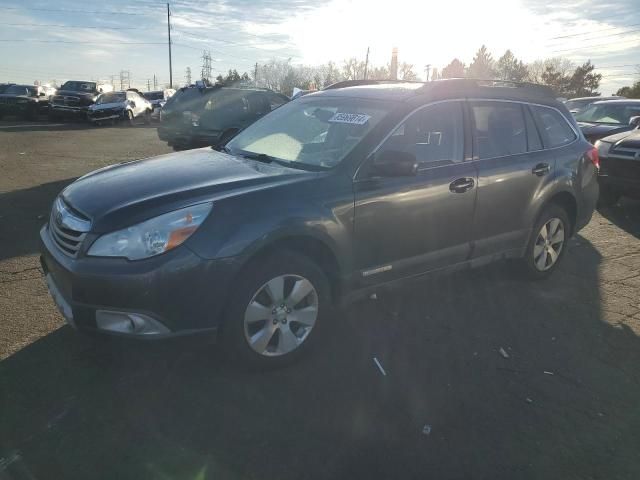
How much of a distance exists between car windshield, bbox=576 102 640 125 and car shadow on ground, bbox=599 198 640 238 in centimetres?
337

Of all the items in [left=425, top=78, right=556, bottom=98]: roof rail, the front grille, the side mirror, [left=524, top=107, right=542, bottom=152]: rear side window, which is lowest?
the front grille

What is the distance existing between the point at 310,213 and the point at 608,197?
284 inches

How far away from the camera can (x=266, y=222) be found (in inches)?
121

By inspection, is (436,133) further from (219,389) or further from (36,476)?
(36,476)

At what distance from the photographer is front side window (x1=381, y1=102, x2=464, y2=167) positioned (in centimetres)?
385

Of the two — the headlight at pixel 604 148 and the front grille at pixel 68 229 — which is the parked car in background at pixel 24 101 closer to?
the headlight at pixel 604 148

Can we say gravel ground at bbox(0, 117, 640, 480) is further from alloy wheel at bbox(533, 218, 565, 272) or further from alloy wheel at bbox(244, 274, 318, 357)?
alloy wheel at bbox(533, 218, 565, 272)

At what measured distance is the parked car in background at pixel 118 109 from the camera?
2352cm

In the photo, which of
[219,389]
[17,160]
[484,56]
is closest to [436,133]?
[219,389]

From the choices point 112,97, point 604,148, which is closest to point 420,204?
point 604,148

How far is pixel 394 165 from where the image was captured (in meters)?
3.47

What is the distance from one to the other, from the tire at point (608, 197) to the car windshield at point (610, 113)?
4048 mm

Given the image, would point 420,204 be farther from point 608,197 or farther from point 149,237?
point 608,197

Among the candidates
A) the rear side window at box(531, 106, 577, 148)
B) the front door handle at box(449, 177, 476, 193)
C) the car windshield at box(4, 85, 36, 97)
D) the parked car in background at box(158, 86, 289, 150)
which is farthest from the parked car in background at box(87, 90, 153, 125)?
the front door handle at box(449, 177, 476, 193)
